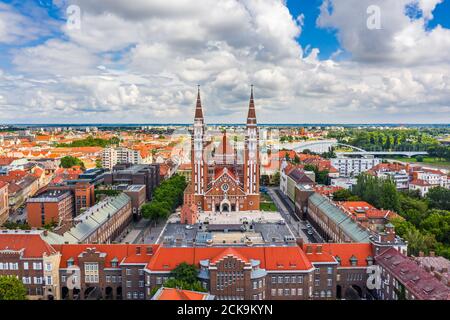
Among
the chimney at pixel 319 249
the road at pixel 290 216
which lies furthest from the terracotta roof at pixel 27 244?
the road at pixel 290 216

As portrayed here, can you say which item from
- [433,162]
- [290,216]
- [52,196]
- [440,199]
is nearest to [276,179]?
[290,216]

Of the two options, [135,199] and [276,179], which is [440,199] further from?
[135,199]

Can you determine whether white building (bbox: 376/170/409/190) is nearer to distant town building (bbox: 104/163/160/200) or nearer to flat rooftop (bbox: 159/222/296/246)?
flat rooftop (bbox: 159/222/296/246)

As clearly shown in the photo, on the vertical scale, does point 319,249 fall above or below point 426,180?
below

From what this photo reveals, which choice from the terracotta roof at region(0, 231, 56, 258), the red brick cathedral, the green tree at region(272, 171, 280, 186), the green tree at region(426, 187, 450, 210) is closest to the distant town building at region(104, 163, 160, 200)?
the red brick cathedral

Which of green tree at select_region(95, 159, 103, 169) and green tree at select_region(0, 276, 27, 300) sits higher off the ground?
green tree at select_region(95, 159, 103, 169)

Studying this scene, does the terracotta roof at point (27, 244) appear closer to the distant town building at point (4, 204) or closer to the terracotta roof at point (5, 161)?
the distant town building at point (4, 204)
